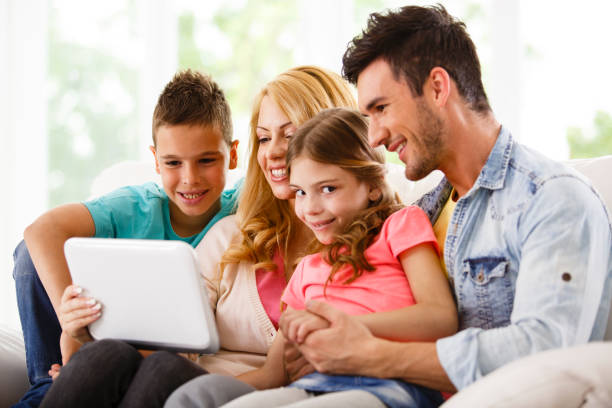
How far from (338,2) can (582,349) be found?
A: 336cm

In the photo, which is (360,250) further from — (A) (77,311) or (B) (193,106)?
(B) (193,106)

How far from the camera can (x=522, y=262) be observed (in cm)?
113

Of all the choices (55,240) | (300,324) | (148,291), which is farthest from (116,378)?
(55,240)

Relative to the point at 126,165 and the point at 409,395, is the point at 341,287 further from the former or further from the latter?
the point at 126,165

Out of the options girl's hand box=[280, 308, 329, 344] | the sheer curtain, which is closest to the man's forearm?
girl's hand box=[280, 308, 329, 344]

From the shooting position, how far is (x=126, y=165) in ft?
7.54

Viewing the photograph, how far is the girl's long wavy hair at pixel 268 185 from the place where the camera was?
1.66 meters

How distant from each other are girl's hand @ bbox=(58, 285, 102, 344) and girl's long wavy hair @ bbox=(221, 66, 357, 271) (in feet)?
1.40

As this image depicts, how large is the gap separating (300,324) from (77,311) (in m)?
0.50

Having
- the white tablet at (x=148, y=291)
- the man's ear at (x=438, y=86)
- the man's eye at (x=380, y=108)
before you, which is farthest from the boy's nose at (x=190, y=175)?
the man's ear at (x=438, y=86)

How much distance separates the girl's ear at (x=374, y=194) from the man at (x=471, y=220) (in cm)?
13

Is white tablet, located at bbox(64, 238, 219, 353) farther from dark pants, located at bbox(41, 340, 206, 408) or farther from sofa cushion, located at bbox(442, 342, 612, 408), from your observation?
sofa cushion, located at bbox(442, 342, 612, 408)

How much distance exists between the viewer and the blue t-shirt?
1826 millimetres

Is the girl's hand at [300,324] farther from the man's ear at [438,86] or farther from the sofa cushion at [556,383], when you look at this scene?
the man's ear at [438,86]
